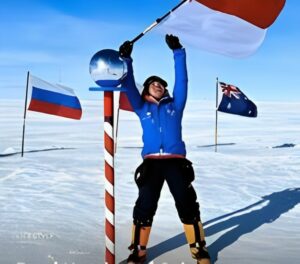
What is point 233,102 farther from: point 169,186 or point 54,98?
point 169,186

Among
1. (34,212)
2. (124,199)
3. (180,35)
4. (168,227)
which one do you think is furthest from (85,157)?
(180,35)

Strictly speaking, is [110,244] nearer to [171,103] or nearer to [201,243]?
[201,243]

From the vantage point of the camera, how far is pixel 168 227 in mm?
5293

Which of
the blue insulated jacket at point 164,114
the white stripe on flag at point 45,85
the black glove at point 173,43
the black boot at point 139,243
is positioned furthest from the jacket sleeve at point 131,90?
the white stripe on flag at point 45,85

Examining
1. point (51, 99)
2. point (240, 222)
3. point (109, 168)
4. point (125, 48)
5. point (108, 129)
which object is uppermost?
point (51, 99)

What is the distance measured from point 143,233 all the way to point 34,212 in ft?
7.36

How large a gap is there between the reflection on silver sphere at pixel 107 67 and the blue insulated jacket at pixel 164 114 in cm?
26

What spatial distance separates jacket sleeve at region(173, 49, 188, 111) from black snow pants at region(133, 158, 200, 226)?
1.46 feet

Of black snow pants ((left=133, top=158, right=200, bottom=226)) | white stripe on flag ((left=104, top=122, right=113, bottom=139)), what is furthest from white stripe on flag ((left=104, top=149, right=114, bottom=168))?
black snow pants ((left=133, top=158, right=200, bottom=226))

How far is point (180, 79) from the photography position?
383cm

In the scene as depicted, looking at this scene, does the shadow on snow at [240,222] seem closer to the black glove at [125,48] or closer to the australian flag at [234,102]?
the black glove at [125,48]

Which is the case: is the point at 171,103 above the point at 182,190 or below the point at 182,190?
above

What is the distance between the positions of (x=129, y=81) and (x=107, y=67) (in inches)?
16.2

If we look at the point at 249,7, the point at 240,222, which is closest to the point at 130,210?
the point at 240,222
